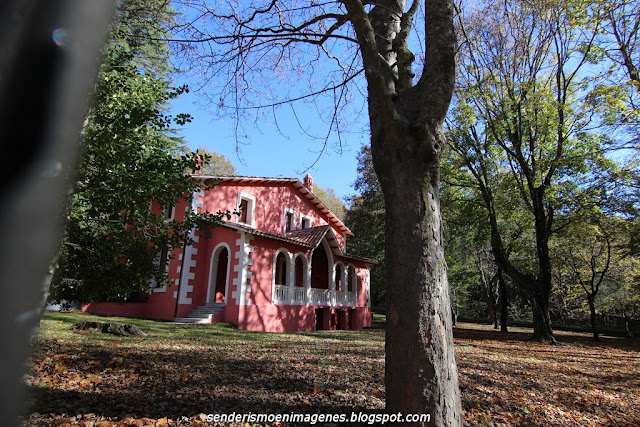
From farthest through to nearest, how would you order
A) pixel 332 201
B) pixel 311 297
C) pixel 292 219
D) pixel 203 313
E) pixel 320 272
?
pixel 332 201
pixel 320 272
pixel 292 219
pixel 311 297
pixel 203 313

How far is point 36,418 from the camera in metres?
2.96

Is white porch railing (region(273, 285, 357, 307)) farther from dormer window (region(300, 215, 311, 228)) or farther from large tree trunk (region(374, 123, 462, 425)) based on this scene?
large tree trunk (region(374, 123, 462, 425))

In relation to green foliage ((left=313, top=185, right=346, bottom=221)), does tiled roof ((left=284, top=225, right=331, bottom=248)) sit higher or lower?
lower

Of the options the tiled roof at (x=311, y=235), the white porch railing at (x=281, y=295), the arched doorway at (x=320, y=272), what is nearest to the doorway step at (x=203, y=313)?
the white porch railing at (x=281, y=295)

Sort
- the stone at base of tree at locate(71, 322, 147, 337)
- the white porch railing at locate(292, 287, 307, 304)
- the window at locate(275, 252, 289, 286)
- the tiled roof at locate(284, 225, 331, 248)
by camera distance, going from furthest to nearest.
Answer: the window at locate(275, 252, 289, 286)
the tiled roof at locate(284, 225, 331, 248)
the white porch railing at locate(292, 287, 307, 304)
the stone at base of tree at locate(71, 322, 147, 337)

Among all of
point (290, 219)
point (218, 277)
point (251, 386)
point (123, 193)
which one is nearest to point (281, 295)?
point (218, 277)

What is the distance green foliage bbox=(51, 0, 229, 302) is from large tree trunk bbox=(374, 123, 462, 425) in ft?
11.9

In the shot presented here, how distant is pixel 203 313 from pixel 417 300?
40.1 ft

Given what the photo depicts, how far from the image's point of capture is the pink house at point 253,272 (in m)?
13.4

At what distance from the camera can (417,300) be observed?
3012 millimetres

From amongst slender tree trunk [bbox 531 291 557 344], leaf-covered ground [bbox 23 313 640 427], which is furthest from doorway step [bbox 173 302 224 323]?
slender tree trunk [bbox 531 291 557 344]

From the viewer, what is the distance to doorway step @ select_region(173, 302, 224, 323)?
513 inches

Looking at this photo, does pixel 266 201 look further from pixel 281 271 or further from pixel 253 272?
pixel 253 272

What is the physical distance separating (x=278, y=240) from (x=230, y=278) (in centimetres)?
247
